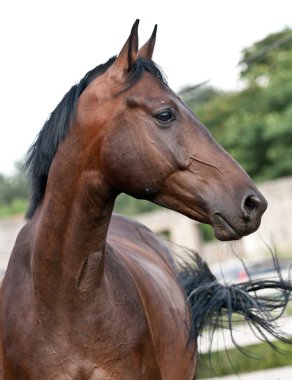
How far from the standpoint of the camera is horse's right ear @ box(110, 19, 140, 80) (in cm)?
365

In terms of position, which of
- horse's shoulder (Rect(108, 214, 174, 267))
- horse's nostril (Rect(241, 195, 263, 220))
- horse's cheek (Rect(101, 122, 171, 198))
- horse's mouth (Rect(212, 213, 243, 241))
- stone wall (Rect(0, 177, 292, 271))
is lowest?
stone wall (Rect(0, 177, 292, 271))

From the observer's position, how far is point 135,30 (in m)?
3.62

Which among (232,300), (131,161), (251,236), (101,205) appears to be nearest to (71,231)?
(101,205)

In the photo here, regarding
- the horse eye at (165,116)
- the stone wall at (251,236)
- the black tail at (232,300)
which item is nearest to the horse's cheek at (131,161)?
the horse eye at (165,116)

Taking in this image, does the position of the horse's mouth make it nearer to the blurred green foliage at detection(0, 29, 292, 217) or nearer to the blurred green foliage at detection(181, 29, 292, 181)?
the blurred green foliage at detection(0, 29, 292, 217)

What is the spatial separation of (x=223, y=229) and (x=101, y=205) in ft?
2.00

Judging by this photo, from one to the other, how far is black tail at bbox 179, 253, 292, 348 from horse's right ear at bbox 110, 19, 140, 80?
2.23 m

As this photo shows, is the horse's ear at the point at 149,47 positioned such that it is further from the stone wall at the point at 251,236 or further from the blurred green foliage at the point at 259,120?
the blurred green foliage at the point at 259,120

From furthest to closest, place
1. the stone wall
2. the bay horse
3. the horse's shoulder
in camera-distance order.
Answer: the stone wall, the horse's shoulder, the bay horse

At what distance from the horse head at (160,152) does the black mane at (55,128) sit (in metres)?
0.01

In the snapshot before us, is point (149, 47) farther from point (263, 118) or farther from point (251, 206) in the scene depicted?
point (263, 118)

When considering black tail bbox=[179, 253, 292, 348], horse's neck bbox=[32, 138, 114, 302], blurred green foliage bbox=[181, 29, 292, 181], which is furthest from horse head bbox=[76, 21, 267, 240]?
blurred green foliage bbox=[181, 29, 292, 181]

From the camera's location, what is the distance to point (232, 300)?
582 cm

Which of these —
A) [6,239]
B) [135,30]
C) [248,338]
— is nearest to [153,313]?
[135,30]
